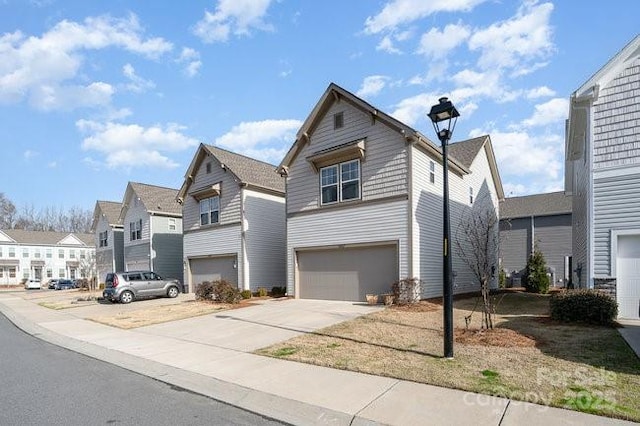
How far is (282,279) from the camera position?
23547 millimetres

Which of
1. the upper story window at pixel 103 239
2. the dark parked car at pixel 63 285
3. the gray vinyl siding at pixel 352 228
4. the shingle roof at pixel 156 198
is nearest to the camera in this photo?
the gray vinyl siding at pixel 352 228

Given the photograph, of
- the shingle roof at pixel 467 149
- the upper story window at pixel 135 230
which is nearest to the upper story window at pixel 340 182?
the shingle roof at pixel 467 149

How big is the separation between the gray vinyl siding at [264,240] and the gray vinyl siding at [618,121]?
14940 millimetres

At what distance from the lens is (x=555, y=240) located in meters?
31.4

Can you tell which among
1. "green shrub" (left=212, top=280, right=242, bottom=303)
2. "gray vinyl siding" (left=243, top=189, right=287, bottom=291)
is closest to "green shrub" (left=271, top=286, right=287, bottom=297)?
"gray vinyl siding" (left=243, top=189, right=287, bottom=291)

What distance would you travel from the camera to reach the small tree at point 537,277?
24.7m

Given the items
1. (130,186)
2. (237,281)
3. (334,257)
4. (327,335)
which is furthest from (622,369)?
(130,186)

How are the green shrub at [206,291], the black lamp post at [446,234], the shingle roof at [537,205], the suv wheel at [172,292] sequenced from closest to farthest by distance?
the black lamp post at [446,234]
the green shrub at [206,291]
the suv wheel at [172,292]
the shingle roof at [537,205]

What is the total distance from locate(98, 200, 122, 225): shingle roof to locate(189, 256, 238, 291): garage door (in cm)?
1583

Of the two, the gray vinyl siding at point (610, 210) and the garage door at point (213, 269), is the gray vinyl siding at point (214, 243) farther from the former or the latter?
the gray vinyl siding at point (610, 210)

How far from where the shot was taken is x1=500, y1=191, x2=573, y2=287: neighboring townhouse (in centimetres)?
3109

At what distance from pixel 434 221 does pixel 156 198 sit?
76.0ft

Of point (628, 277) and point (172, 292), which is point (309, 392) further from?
point (172, 292)

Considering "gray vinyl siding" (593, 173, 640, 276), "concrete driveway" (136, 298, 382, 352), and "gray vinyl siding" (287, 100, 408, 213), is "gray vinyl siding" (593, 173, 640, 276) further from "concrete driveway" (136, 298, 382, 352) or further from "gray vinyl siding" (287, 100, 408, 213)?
"concrete driveway" (136, 298, 382, 352)
